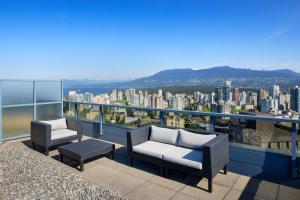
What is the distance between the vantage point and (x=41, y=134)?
15.8 feet

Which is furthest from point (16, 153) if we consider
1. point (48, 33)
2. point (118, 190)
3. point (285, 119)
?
point (48, 33)

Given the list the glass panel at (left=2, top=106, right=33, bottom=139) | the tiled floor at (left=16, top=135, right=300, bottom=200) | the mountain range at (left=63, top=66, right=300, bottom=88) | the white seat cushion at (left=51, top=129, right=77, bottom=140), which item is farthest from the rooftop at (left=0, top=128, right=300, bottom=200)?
the mountain range at (left=63, top=66, right=300, bottom=88)

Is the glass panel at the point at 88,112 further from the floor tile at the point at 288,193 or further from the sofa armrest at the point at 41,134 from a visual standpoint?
the floor tile at the point at 288,193

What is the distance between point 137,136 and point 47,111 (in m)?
4.15

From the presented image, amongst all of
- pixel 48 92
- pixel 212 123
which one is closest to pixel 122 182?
pixel 212 123

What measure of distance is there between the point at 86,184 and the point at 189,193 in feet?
4.84

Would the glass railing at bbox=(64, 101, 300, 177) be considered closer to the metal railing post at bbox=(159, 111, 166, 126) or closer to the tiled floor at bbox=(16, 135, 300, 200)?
the metal railing post at bbox=(159, 111, 166, 126)

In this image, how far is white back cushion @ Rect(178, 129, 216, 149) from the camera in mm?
3682

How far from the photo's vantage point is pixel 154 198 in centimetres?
278

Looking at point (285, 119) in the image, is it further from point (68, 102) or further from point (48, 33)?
point (48, 33)

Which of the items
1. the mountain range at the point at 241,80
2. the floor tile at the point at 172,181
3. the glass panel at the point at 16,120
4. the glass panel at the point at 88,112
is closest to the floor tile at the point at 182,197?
the floor tile at the point at 172,181

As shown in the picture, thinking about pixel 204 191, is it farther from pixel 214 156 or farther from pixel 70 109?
pixel 70 109

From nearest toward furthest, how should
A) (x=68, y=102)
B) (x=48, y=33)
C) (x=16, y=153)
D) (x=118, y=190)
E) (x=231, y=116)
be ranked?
(x=118, y=190) < (x=231, y=116) < (x=16, y=153) < (x=68, y=102) < (x=48, y=33)

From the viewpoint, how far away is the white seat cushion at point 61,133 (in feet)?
16.4
